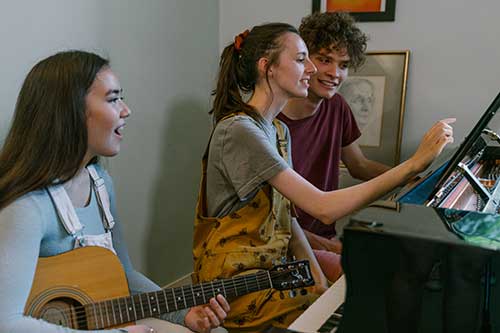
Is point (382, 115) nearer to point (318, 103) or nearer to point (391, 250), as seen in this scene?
point (318, 103)

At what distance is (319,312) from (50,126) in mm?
725

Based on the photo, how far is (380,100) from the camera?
7.43 ft


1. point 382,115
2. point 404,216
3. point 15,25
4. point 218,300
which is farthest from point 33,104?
point 382,115

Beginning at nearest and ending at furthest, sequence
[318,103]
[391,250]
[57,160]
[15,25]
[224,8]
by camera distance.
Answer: [391,250] → [57,160] → [15,25] → [318,103] → [224,8]

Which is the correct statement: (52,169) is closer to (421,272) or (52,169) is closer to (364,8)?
(421,272)

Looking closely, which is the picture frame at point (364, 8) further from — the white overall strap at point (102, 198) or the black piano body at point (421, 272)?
the black piano body at point (421, 272)

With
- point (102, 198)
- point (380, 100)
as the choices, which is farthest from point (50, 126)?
→ point (380, 100)

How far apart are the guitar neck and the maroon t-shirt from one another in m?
0.67

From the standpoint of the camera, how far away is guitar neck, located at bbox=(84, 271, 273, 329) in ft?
3.69

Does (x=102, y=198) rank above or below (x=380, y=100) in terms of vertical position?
below

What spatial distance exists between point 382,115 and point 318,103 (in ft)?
1.48

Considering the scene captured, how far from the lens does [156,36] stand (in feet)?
6.74

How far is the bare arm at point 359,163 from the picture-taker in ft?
7.07

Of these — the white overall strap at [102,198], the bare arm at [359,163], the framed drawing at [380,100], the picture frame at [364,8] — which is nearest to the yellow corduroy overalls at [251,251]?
the white overall strap at [102,198]
